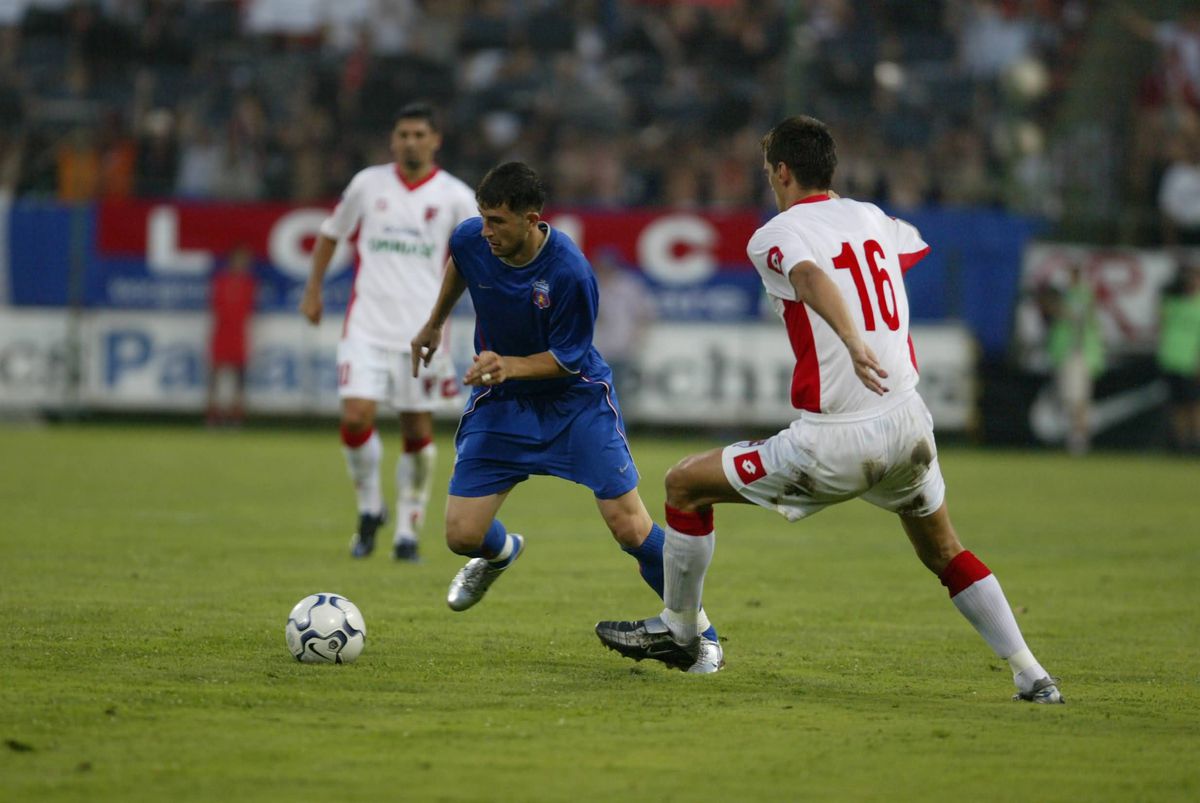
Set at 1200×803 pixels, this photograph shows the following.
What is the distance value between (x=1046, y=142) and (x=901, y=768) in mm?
19327

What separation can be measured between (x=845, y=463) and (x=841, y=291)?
64cm

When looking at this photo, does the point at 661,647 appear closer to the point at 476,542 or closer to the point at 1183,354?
the point at 476,542

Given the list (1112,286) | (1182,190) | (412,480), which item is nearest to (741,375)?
(1112,286)

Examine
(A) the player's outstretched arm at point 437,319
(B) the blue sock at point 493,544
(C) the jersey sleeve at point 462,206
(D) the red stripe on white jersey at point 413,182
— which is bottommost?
(B) the blue sock at point 493,544

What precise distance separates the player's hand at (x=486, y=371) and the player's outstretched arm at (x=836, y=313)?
129 cm

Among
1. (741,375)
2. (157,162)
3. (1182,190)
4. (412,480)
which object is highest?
(1182,190)

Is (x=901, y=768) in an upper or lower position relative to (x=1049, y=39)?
lower

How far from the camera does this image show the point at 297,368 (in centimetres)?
2166

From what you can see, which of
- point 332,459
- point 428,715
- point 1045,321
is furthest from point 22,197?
point 428,715

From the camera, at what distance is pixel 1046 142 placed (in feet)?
76.3

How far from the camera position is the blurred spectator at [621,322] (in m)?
21.1

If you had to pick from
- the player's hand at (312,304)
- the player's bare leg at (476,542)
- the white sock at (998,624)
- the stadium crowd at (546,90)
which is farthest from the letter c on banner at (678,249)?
the white sock at (998,624)

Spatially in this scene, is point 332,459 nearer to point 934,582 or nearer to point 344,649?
point 934,582

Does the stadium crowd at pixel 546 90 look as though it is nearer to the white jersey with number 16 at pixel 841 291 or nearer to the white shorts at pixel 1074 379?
the white shorts at pixel 1074 379
